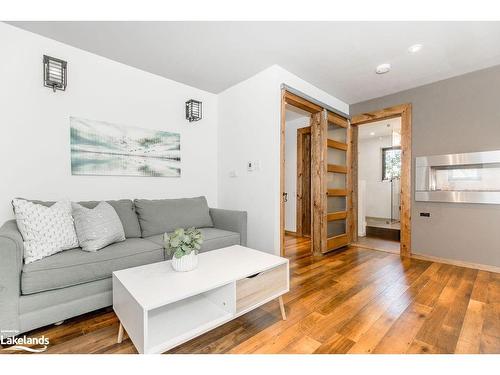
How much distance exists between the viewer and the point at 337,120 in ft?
12.5

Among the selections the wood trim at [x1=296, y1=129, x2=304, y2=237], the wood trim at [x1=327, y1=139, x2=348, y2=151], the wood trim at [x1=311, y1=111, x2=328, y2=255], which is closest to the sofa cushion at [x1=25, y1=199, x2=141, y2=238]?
the wood trim at [x1=311, y1=111, x2=328, y2=255]

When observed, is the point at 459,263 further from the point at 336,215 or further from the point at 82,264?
the point at 82,264

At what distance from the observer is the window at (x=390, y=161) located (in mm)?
6336

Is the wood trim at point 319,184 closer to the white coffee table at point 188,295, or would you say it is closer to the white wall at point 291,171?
the white wall at point 291,171

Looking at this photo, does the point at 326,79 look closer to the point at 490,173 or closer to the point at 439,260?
the point at 490,173

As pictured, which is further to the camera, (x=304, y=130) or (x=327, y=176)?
(x=304, y=130)

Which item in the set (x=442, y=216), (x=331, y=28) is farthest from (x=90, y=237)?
(x=442, y=216)

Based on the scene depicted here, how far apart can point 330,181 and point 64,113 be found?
3551 mm

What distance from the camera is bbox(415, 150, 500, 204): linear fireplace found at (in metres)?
2.84

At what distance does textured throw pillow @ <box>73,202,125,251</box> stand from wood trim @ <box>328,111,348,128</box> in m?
3.23

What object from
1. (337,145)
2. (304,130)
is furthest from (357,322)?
(304,130)

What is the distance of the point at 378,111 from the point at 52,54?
4300 millimetres

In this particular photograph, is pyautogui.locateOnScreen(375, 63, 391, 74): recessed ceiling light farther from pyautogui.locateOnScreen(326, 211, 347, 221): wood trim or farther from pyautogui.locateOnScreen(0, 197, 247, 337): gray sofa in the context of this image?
pyautogui.locateOnScreen(0, 197, 247, 337): gray sofa

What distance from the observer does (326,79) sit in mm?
3207
